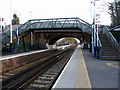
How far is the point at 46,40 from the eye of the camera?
36.8 m

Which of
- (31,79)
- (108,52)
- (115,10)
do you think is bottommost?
(31,79)

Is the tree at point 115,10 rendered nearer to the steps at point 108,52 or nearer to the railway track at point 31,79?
the steps at point 108,52

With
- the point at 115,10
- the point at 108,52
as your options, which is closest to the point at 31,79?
the point at 108,52

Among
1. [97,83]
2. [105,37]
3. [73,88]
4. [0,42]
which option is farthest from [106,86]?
[0,42]

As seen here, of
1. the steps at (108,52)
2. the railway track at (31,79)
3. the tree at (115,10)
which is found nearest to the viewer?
the railway track at (31,79)

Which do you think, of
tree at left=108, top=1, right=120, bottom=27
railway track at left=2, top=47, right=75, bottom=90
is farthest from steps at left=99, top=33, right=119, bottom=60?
tree at left=108, top=1, right=120, bottom=27

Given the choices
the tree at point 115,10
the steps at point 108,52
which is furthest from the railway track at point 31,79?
the tree at point 115,10

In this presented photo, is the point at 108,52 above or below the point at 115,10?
below

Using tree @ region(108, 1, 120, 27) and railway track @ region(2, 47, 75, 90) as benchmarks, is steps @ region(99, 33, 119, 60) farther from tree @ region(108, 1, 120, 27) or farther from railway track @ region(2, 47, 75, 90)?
tree @ region(108, 1, 120, 27)

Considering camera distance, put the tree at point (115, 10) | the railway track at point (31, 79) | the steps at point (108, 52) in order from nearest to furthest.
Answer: the railway track at point (31, 79) < the steps at point (108, 52) < the tree at point (115, 10)

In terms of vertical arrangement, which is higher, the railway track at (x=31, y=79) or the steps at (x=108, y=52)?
the steps at (x=108, y=52)

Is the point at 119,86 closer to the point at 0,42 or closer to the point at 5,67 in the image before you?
the point at 5,67

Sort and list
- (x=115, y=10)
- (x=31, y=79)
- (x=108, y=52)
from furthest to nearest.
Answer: (x=115, y=10) < (x=108, y=52) < (x=31, y=79)

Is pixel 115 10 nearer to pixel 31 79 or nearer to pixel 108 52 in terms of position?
pixel 108 52
